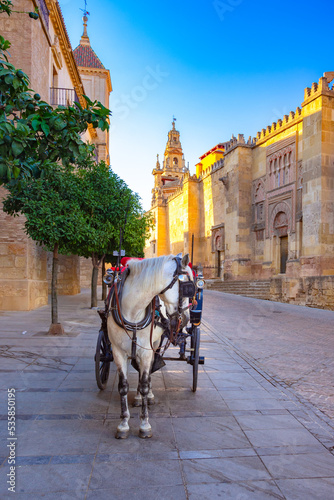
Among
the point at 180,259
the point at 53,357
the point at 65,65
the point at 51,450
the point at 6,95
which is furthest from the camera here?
the point at 65,65

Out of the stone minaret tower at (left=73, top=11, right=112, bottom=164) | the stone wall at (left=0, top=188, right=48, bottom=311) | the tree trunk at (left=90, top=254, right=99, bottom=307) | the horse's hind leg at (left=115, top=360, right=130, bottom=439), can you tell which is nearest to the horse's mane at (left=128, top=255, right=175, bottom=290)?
the horse's hind leg at (left=115, top=360, right=130, bottom=439)

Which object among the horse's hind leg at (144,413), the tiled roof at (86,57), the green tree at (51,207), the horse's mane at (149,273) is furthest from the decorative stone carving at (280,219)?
the tiled roof at (86,57)

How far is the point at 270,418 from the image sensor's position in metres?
3.71

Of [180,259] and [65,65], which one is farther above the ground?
[65,65]

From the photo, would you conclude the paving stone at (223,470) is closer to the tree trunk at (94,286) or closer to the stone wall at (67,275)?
the tree trunk at (94,286)

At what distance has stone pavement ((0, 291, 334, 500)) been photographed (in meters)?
2.47

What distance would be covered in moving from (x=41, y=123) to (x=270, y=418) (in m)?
3.73

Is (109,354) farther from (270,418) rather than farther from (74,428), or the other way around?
(270,418)

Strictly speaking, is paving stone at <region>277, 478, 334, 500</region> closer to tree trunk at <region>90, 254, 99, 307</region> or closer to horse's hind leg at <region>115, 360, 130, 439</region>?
horse's hind leg at <region>115, 360, 130, 439</region>

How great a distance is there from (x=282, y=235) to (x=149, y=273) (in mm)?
21824

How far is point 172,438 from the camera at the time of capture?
3.18m

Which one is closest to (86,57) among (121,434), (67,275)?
(67,275)

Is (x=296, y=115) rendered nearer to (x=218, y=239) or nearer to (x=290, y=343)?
(x=218, y=239)

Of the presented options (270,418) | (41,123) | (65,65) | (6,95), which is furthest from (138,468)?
(65,65)
